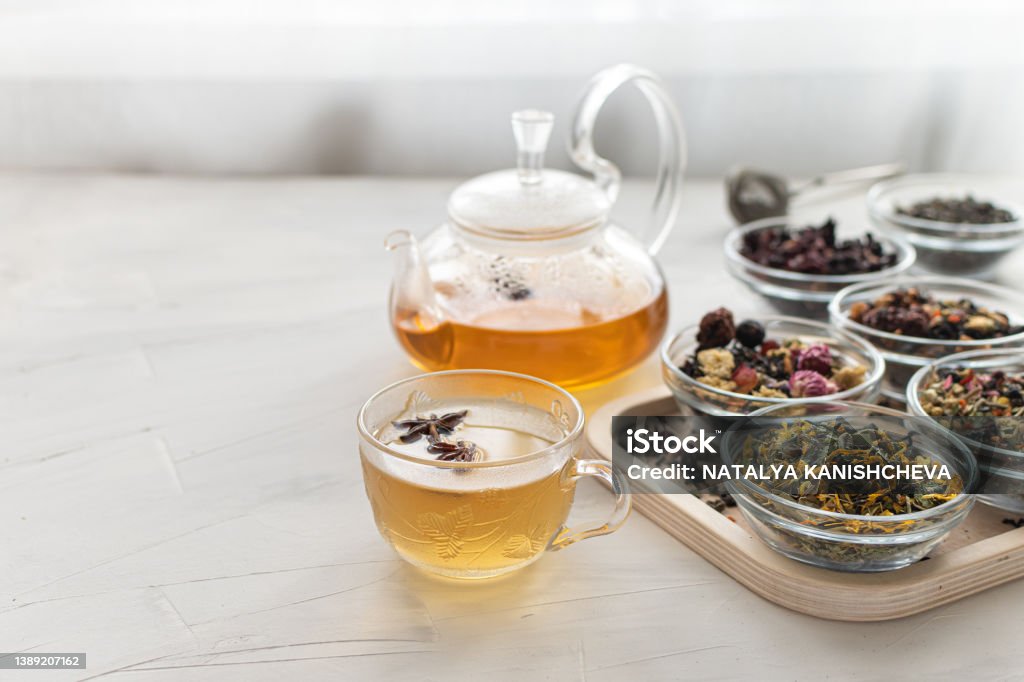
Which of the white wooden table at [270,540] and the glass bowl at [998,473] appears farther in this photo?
the glass bowl at [998,473]

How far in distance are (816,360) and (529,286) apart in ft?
0.87

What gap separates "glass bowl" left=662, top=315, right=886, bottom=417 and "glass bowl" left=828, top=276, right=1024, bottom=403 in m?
0.04

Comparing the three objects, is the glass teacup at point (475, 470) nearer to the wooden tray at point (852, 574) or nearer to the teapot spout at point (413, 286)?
the wooden tray at point (852, 574)

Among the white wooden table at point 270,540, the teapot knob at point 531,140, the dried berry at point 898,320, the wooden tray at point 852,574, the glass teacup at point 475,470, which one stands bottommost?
the white wooden table at point 270,540

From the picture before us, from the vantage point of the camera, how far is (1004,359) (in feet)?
3.11

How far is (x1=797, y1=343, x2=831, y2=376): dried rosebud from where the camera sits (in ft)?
3.09

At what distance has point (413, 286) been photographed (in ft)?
3.25

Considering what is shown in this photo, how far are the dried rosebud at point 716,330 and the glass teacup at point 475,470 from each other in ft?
0.76

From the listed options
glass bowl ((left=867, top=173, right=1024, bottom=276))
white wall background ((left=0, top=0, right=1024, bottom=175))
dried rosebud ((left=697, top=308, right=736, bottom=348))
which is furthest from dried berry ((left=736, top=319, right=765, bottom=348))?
white wall background ((left=0, top=0, right=1024, bottom=175))

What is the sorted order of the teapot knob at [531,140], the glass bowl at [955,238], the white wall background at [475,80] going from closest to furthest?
the teapot knob at [531,140], the glass bowl at [955,238], the white wall background at [475,80]

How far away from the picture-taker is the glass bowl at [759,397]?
883mm

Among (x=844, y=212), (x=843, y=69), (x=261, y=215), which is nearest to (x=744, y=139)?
(x=843, y=69)

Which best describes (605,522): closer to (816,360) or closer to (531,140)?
(816,360)

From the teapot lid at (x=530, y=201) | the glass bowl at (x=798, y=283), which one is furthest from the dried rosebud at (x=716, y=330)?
the glass bowl at (x=798, y=283)
